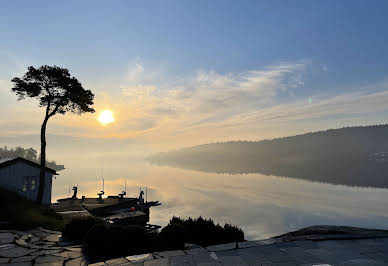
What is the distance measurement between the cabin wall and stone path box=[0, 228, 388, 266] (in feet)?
54.7

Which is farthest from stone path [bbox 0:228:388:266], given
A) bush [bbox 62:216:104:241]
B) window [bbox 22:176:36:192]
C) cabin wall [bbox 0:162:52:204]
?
window [bbox 22:176:36:192]

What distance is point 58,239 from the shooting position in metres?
12.8

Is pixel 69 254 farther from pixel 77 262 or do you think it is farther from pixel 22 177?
pixel 22 177

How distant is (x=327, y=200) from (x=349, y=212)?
13376 millimetres

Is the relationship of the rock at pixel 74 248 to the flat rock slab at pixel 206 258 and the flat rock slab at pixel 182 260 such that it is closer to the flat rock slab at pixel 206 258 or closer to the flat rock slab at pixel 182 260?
the flat rock slab at pixel 182 260

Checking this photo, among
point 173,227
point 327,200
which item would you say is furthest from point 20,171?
point 327,200

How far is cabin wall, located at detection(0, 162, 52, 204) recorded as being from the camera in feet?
83.8

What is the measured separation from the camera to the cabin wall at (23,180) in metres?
25.5

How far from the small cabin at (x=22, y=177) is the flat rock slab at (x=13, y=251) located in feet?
59.8

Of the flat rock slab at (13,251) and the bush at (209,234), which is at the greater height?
the flat rock slab at (13,251)

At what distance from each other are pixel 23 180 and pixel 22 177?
0.35 m

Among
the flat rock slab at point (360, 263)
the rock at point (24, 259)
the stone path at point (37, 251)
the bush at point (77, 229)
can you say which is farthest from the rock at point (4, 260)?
the flat rock slab at point (360, 263)

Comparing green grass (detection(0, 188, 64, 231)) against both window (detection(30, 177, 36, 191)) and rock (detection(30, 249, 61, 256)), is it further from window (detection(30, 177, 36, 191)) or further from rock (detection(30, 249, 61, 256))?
rock (detection(30, 249, 61, 256))

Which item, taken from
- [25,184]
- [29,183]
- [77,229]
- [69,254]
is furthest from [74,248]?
[29,183]
